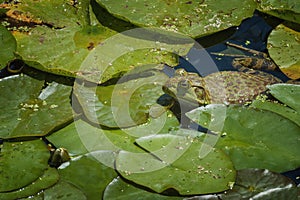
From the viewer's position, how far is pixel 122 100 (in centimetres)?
198

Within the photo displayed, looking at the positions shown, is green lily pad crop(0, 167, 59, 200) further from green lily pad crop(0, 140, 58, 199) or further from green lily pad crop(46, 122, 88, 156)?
green lily pad crop(46, 122, 88, 156)

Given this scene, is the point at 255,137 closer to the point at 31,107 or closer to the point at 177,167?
the point at 177,167

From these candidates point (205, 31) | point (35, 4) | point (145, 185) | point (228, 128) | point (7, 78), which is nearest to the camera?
point (145, 185)

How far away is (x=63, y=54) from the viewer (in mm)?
2145

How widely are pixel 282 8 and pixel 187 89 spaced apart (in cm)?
72

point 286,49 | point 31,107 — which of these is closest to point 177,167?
Result: point 31,107

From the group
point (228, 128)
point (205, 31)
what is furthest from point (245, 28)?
point (228, 128)

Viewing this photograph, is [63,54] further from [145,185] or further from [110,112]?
[145,185]

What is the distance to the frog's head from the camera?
2018 mm

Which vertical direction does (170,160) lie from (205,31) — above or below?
below

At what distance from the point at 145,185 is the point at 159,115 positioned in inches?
14.4

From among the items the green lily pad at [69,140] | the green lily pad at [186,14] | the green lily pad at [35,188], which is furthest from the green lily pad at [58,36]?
the green lily pad at [35,188]

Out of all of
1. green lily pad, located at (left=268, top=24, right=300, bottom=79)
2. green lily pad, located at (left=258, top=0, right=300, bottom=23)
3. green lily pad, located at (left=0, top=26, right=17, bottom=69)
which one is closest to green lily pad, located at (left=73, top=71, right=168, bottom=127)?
green lily pad, located at (left=0, top=26, right=17, bottom=69)

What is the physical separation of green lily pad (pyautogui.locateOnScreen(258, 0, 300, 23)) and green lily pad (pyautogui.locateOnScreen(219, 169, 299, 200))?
3.21ft
